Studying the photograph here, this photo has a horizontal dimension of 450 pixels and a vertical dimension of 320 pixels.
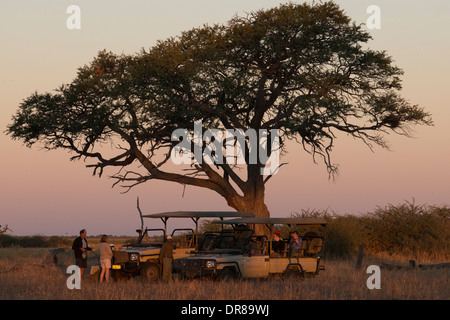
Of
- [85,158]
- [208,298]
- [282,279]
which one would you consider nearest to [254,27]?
[85,158]

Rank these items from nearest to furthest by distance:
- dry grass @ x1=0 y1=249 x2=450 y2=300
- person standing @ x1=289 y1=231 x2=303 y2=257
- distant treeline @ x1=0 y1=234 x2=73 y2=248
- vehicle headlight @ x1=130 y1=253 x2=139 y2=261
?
dry grass @ x1=0 y1=249 x2=450 y2=300 → vehicle headlight @ x1=130 y1=253 x2=139 y2=261 → person standing @ x1=289 y1=231 x2=303 y2=257 → distant treeline @ x1=0 y1=234 x2=73 y2=248

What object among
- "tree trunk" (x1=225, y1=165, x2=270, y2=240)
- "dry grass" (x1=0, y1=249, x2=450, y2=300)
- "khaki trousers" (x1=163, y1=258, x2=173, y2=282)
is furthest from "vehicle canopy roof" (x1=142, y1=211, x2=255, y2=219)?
"tree trunk" (x1=225, y1=165, x2=270, y2=240)

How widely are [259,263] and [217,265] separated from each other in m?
1.48

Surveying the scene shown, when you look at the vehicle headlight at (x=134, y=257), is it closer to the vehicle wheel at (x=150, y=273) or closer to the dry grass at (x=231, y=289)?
the vehicle wheel at (x=150, y=273)

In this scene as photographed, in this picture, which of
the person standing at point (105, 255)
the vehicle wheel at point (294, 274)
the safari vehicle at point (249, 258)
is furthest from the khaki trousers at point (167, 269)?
the vehicle wheel at point (294, 274)

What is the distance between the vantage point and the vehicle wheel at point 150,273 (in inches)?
929

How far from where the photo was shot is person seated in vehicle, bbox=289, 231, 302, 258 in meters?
24.0

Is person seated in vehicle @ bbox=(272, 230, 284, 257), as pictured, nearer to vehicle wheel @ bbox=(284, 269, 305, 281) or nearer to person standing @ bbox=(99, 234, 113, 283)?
vehicle wheel @ bbox=(284, 269, 305, 281)

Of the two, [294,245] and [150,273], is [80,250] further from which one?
[294,245]

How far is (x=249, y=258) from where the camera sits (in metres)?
22.6

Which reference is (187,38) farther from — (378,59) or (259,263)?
(259,263)

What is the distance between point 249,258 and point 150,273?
11.8ft

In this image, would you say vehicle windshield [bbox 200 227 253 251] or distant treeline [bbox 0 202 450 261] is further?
distant treeline [bbox 0 202 450 261]

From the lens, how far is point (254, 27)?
38.5 m
